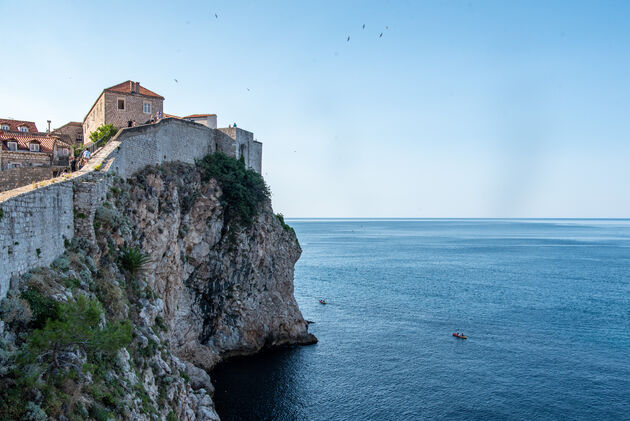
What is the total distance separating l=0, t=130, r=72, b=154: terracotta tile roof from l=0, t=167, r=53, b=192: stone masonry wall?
21.2 ft

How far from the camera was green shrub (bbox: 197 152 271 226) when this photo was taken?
104 ft

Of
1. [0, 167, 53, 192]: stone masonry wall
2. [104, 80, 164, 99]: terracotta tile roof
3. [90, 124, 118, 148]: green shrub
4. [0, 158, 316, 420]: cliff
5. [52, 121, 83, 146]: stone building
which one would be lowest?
[0, 158, 316, 420]: cliff

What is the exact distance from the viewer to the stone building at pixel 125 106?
28797 mm

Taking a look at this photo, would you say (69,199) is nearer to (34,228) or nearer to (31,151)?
(34,228)

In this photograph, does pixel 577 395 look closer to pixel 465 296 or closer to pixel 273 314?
pixel 273 314

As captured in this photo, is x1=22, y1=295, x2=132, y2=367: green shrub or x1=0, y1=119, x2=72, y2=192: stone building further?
x1=0, y1=119, x2=72, y2=192: stone building

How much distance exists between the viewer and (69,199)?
13.9 metres

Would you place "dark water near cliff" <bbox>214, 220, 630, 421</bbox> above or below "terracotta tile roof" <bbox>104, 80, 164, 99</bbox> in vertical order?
below

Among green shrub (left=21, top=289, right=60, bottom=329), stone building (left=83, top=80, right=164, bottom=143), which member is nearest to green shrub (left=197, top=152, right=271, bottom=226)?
stone building (left=83, top=80, right=164, bottom=143)

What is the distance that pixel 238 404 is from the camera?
26.4 m

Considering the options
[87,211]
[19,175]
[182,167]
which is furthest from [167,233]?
[87,211]

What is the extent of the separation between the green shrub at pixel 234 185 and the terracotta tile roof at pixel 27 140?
9426 millimetres

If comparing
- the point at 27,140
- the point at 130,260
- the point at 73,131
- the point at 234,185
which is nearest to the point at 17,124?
the point at 73,131

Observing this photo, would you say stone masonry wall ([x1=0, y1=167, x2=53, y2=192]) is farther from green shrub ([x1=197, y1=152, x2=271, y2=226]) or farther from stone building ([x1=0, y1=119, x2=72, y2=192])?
green shrub ([x1=197, y1=152, x2=271, y2=226])
